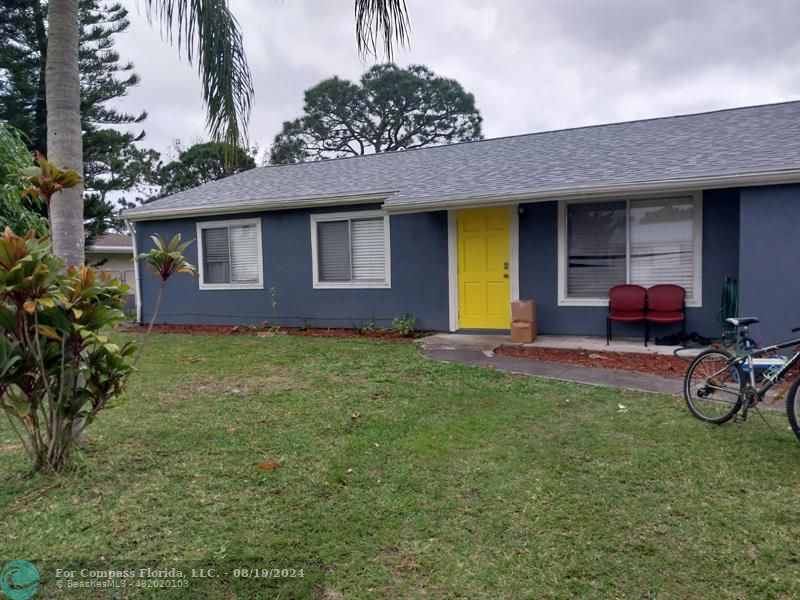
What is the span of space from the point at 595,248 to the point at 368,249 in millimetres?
3911

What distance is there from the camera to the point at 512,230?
8.56 meters

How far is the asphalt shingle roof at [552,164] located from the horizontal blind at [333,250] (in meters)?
0.62

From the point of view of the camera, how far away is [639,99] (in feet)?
63.0

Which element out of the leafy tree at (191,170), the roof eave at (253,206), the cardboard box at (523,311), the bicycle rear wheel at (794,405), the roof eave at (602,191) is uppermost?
the leafy tree at (191,170)

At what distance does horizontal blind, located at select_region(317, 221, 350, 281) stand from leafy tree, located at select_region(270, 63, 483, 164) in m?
22.6

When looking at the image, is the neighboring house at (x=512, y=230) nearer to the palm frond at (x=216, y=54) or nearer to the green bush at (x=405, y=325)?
the green bush at (x=405, y=325)

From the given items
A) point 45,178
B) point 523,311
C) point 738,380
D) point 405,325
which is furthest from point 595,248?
point 45,178

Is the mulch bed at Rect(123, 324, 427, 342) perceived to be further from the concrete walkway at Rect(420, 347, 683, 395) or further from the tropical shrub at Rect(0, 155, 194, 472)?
the tropical shrub at Rect(0, 155, 194, 472)

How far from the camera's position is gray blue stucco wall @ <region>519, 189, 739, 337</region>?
731cm

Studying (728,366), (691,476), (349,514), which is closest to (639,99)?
(728,366)

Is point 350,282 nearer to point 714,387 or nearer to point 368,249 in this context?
point 368,249

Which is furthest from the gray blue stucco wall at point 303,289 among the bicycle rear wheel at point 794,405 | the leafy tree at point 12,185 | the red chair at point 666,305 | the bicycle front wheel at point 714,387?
the bicycle rear wheel at point 794,405

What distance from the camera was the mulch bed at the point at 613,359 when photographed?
614 cm

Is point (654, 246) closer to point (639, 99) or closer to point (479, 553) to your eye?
point (479, 553)
